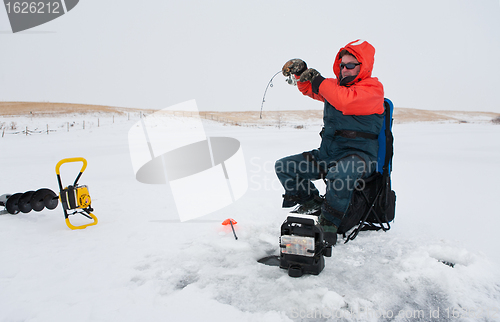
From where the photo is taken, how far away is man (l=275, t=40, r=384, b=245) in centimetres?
249

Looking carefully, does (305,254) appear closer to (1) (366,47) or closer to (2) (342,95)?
(2) (342,95)

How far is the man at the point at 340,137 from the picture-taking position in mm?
2490

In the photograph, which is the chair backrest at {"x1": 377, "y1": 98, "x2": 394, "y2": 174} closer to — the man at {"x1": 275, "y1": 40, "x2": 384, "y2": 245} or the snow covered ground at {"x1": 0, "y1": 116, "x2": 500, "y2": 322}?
the man at {"x1": 275, "y1": 40, "x2": 384, "y2": 245}

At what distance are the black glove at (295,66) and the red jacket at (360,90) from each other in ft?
1.11

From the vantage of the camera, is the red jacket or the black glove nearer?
the red jacket

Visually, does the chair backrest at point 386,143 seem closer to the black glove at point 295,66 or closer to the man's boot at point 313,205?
the man's boot at point 313,205

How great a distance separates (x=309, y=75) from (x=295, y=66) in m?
0.22

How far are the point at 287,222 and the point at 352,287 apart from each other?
0.58 meters

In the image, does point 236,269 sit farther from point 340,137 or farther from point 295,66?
point 295,66

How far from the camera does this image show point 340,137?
9.23ft

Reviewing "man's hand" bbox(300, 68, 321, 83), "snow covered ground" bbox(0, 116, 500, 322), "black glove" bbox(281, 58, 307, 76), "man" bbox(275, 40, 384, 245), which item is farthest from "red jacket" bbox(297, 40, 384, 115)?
"snow covered ground" bbox(0, 116, 500, 322)

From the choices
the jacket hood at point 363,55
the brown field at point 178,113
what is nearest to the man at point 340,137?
the jacket hood at point 363,55

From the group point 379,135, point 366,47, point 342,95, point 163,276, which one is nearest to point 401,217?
point 379,135

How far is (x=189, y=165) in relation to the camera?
695cm
